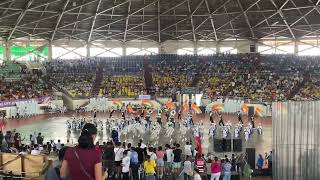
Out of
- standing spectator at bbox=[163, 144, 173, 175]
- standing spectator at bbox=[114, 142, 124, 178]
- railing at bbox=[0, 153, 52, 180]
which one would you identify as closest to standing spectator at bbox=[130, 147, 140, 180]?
standing spectator at bbox=[114, 142, 124, 178]

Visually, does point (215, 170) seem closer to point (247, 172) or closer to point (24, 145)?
point (247, 172)

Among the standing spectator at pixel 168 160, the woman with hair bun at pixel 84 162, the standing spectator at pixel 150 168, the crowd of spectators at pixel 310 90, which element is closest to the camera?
the woman with hair bun at pixel 84 162

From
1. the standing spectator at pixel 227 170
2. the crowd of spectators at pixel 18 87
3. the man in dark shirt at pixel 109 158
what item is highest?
the crowd of spectators at pixel 18 87

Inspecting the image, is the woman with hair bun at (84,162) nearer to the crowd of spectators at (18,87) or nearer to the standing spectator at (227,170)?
the standing spectator at (227,170)

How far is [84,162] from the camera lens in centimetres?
506

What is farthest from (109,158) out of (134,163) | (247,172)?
(247,172)

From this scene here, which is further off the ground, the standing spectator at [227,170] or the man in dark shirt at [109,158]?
the man in dark shirt at [109,158]

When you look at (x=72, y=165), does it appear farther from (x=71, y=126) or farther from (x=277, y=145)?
(x=71, y=126)

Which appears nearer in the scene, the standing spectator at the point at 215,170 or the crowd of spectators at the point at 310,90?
the standing spectator at the point at 215,170

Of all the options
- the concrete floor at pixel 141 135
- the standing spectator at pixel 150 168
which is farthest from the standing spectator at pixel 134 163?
the concrete floor at pixel 141 135

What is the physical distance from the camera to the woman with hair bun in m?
5.04

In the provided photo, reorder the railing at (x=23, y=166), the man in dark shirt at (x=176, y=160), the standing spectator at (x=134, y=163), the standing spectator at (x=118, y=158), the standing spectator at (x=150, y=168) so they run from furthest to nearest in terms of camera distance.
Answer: the man in dark shirt at (x=176, y=160)
the standing spectator at (x=118, y=158)
the standing spectator at (x=134, y=163)
the standing spectator at (x=150, y=168)
the railing at (x=23, y=166)

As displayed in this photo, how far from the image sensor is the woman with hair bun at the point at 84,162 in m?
5.04

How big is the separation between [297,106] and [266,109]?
90.8ft
